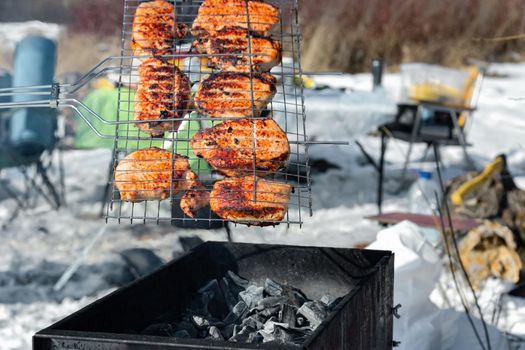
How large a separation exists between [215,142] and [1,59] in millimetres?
12916

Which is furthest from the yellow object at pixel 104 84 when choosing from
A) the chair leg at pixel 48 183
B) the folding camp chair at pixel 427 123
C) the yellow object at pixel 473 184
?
the yellow object at pixel 473 184

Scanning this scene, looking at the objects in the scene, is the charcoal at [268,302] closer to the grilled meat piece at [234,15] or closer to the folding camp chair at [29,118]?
the grilled meat piece at [234,15]

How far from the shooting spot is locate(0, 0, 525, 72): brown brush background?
638 inches

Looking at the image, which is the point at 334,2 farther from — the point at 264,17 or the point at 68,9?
the point at 264,17

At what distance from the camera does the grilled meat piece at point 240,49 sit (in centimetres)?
260

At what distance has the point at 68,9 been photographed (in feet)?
53.4

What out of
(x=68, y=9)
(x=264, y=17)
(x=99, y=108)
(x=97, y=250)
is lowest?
(x=97, y=250)

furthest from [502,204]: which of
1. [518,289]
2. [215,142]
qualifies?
[215,142]

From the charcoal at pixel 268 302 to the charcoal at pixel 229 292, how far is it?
15 cm

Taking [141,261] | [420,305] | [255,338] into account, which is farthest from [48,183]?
[255,338]

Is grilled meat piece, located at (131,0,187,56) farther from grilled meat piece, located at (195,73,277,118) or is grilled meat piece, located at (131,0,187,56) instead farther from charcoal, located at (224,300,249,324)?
charcoal, located at (224,300,249,324)

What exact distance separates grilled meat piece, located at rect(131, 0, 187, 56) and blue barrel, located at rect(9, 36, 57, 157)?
4398 mm

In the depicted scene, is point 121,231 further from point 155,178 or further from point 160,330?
point 155,178

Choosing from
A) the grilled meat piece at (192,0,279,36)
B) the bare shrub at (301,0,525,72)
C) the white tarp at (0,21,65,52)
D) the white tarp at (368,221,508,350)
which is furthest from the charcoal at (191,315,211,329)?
the bare shrub at (301,0,525,72)
